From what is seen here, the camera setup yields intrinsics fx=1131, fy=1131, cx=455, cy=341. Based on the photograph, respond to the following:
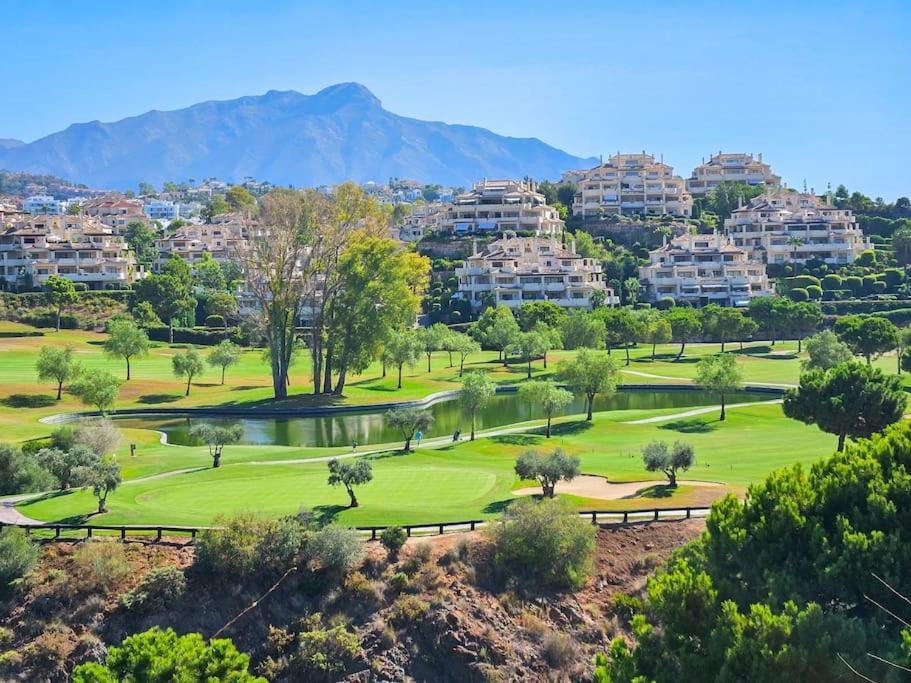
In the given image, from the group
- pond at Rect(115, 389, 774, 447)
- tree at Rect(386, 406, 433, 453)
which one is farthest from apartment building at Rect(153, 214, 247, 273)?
tree at Rect(386, 406, 433, 453)

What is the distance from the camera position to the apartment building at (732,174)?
548ft

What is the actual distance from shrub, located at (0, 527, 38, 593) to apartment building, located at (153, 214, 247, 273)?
108m

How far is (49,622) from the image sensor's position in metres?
31.1

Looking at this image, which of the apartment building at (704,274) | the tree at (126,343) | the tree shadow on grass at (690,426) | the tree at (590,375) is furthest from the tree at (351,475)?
the apartment building at (704,274)

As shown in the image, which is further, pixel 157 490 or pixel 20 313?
pixel 20 313

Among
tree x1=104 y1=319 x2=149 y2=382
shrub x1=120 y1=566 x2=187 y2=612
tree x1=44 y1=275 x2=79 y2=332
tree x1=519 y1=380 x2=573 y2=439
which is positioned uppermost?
tree x1=44 y1=275 x2=79 y2=332

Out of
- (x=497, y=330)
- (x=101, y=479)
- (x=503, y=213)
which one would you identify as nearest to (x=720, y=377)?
(x=497, y=330)

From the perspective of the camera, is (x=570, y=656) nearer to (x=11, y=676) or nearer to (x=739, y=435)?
(x=11, y=676)

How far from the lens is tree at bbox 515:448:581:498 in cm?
3859

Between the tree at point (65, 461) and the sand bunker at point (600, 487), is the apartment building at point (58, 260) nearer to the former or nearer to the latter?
the tree at point (65, 461)

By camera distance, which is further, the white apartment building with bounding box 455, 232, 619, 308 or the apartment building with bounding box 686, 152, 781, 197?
the apartment building with bounding box 686, 152, 781, 197

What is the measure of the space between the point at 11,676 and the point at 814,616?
2046 cm

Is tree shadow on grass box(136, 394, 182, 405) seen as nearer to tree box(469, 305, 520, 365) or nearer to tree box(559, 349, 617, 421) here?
tree box(559, 349, 617, 421)

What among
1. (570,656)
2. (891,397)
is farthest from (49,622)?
(891,397)
